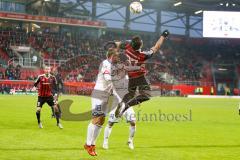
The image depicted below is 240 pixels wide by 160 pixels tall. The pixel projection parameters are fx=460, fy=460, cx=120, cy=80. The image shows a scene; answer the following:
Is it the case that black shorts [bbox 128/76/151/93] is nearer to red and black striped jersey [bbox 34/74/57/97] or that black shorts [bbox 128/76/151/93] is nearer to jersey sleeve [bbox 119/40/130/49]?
jersey sleeve [bbox 119/40/130/49]

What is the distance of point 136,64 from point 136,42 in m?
0.59

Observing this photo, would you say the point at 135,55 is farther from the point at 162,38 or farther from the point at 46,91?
the point at 46,91

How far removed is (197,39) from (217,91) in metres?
10.1

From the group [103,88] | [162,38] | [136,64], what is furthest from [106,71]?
[162,38]

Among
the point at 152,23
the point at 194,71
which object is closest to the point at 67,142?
the point at 194,71

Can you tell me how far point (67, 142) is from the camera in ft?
44.0

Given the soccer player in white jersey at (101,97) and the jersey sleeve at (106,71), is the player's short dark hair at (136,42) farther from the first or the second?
the jersey sleeve at (106,71)

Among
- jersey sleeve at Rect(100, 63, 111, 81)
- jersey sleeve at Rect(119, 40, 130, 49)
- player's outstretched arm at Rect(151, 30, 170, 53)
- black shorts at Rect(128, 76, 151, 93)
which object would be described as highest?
player's outstretched arm at Rect(151, 30, 170, 53)

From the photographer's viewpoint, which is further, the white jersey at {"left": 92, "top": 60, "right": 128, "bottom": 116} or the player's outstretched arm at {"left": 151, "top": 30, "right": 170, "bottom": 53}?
the player's outstretched arm at {"left": 151, "top": 30, "right": 170, "bottom": 53}

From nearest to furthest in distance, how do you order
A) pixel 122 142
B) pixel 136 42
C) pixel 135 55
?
1. pixel 136 42
2. pixel 135 55
3. pixel 122 142

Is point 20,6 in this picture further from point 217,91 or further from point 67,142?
point 67,142

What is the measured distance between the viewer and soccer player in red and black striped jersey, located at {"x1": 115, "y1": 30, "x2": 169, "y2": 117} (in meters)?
11.7

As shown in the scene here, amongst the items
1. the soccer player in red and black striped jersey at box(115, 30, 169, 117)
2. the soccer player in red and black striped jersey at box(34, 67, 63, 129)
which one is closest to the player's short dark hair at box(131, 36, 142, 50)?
the soccer player in red and black striped jersey at box(115, 30, 169, 117)

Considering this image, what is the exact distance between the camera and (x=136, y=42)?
1171 cm
